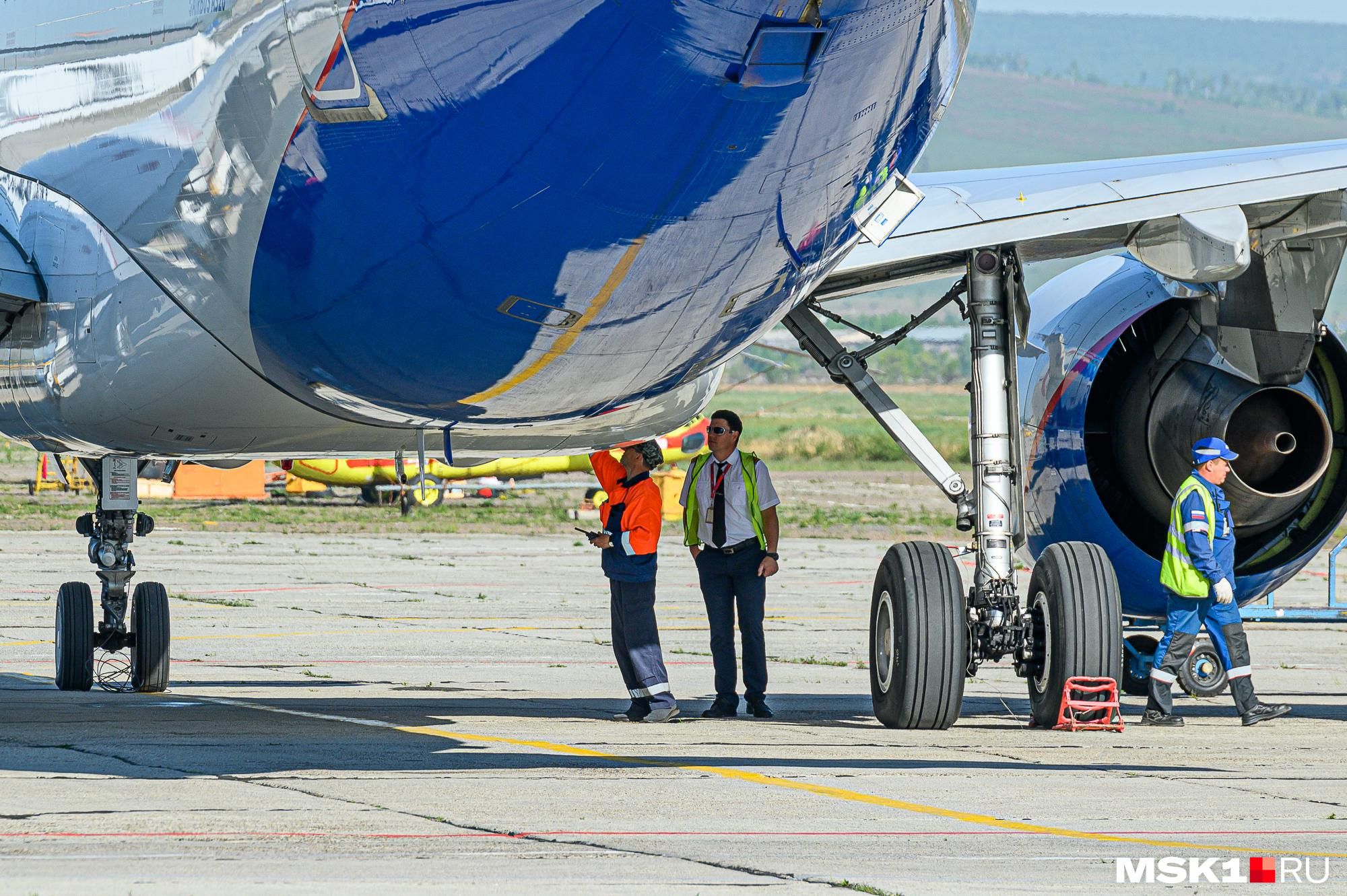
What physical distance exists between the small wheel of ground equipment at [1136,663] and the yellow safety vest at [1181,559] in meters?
2.08

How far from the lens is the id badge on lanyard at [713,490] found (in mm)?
13445

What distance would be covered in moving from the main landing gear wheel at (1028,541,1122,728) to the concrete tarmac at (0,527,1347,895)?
460mm

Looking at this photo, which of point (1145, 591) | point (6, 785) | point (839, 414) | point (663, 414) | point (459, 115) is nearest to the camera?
point (459, 115)

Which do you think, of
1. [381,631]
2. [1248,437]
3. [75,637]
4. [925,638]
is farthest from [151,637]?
[1248,437]

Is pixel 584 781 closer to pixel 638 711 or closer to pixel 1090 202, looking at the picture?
pixel 638 711

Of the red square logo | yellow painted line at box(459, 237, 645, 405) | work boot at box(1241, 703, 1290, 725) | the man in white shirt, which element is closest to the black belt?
the man in white shirt

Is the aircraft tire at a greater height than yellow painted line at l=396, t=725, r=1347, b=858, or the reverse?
the aircraft tire

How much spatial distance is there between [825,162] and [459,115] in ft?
4.40

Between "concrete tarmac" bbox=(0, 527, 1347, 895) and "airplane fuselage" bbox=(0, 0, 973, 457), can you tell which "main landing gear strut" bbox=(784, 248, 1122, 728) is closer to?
"concrete tarmac" bbox=(0, 527, 1347, 895)

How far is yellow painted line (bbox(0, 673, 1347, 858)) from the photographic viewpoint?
7.34 meters

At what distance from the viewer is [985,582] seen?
11.5 meters

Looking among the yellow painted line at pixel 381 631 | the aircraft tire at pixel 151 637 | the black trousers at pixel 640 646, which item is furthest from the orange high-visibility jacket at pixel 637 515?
the yellow painted line at pixel 381 631

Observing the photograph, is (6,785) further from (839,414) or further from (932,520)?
(839,414)

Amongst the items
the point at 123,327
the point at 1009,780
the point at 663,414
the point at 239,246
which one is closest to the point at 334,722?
the point at 663,414
